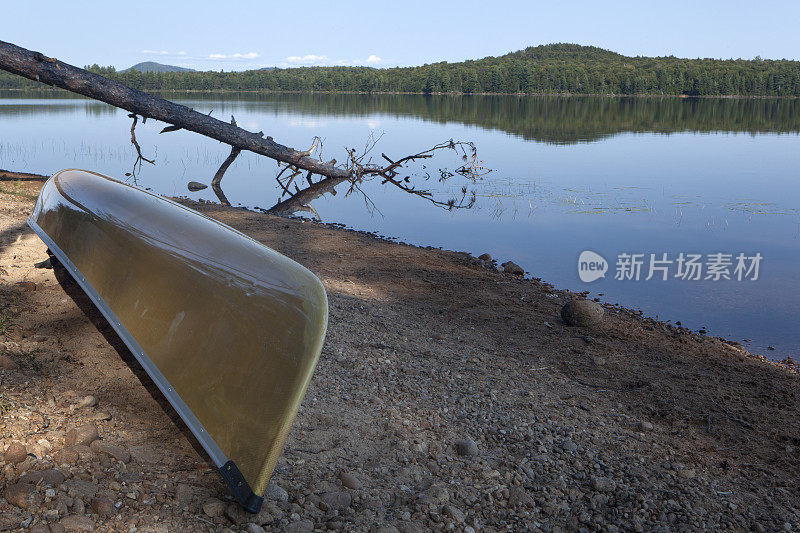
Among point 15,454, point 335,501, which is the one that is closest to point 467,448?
point 335,501

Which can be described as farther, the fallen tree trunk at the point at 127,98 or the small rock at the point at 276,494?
the fallen tree trunk at the point at 127,98

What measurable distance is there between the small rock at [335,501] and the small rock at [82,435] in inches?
47.5

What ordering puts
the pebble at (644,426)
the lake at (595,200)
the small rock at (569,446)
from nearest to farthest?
the small rock at (569,446)
the pebble at (644,426)
the lake at (595,200)

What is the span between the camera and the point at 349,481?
3316 millimetres

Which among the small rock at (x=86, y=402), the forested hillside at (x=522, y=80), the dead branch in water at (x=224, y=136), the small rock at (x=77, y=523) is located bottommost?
the small rock at (x=77, y=523)

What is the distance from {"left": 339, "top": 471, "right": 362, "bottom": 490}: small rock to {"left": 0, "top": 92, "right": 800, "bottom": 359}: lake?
399cm

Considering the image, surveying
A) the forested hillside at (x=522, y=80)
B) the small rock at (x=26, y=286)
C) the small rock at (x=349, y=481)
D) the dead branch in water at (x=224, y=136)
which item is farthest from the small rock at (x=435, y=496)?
the forested hillside at (x=522, y=80)

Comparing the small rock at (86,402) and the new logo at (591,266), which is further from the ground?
the small rock at (86,402)

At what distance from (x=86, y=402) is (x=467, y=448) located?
226 centimetres

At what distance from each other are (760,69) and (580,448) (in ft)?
377

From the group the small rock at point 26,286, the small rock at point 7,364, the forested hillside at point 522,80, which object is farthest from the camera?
the forested hillside at point 522,80

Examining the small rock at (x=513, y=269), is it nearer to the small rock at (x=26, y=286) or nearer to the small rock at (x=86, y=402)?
the small rock at (x=26, y=286)

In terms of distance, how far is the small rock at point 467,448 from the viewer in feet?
12.8

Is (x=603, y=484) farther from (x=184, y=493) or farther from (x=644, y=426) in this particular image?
(x=184, y=493)
